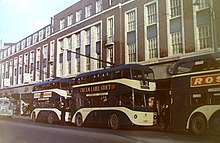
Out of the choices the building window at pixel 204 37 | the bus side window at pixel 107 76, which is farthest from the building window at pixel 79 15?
the building window at pixel 204 37

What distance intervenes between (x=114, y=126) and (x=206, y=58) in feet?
2.72

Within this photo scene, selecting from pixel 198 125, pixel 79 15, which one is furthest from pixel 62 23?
pixel 198 125

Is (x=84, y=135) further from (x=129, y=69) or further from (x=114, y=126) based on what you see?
(x=129, y=69)

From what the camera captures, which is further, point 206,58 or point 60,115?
point 60,115

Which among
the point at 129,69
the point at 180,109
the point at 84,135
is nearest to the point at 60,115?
the point at 84,135

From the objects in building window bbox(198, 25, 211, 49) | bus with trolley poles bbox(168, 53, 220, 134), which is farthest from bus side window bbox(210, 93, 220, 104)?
building window bbox(198, 25, 211, 49)

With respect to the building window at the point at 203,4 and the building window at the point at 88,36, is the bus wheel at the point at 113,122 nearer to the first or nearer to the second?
the building window at the point at 88,36

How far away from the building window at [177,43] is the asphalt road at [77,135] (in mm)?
489

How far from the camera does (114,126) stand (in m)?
2.11

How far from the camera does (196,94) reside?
1803mm

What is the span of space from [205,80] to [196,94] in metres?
0.12

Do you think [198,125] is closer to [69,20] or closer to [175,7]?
[175,7]

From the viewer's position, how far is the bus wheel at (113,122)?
6.79ft

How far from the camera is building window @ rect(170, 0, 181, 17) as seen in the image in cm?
175
